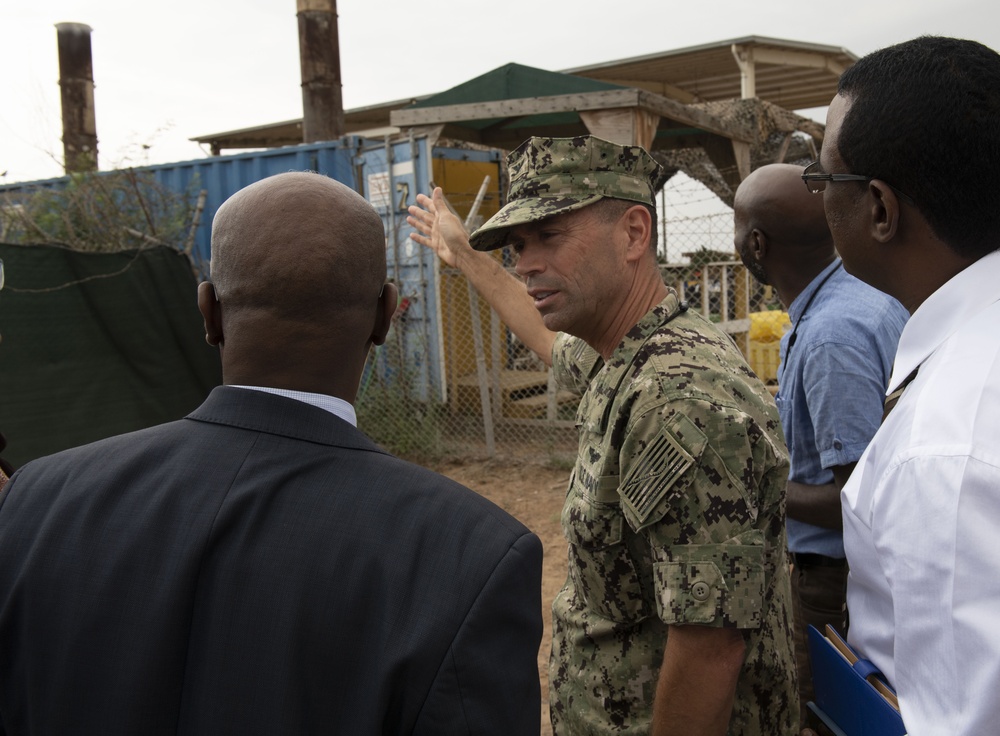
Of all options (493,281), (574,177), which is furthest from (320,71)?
(574,177)

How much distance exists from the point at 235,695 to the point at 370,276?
61 centimetres

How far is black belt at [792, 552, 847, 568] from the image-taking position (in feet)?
7.58

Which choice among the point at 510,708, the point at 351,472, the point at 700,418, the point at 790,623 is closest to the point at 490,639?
the point at 510,708

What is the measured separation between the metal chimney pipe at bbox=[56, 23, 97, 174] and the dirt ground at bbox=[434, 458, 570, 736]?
8.61 meters

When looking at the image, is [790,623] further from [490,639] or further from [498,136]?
[498,136]

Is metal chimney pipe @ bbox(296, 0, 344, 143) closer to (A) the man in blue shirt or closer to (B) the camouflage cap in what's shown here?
(A) the man in blue shirt

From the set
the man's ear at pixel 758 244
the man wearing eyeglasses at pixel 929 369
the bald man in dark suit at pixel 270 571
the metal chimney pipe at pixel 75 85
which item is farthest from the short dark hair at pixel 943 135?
the metal chimney pipe at pixel 75 85

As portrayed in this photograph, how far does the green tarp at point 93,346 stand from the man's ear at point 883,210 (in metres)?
5.94

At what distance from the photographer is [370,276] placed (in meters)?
1.19

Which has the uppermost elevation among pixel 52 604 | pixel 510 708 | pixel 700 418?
pixel 700 418

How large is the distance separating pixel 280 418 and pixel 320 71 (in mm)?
8774

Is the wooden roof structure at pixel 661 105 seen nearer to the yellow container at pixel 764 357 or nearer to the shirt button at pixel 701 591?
the yellow container at pixel 764 357

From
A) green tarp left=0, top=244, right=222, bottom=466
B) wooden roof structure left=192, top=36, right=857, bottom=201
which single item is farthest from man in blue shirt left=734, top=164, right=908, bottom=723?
green tarp left=0, top=244, right=222, bottom=466

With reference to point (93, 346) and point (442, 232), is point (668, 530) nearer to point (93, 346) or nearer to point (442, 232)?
point (442, 232)
